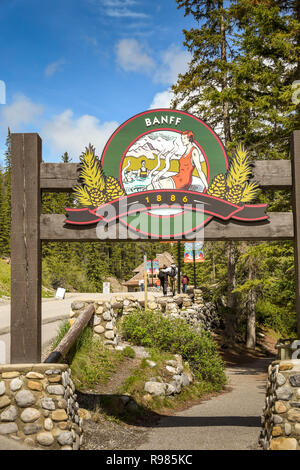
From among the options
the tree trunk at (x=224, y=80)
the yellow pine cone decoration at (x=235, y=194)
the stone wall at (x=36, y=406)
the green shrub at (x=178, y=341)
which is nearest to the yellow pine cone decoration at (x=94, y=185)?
the yellow pine cone decoration at (x=235, y=194)

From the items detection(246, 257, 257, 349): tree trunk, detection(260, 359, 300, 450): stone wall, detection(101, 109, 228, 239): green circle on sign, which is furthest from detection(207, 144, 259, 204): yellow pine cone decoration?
detection(246, 257, 257, 349): tree trunk

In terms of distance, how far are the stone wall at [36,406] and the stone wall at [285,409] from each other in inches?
87.0

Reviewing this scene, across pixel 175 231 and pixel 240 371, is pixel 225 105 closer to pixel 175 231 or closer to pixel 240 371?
pixel 240 371

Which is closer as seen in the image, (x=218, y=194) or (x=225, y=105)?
(x=218, y=194)

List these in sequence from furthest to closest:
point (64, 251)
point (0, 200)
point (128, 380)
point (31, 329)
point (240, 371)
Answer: point (0, 200), point (64, 251), point (240, 371), point (128, 380), point (31, 329)

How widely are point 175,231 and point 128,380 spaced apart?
171 inches

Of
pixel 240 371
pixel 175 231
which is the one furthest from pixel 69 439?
pixel 240 371

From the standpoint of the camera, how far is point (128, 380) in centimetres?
874

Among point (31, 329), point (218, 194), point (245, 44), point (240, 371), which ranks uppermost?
point (245, 44)

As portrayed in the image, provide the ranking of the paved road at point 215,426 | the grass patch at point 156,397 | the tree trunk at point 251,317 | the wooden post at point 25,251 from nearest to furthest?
the wooden post at point 25,251, the paved road at point 215,426, the grass patch at point 156,397, the tree trunk at point 251,317

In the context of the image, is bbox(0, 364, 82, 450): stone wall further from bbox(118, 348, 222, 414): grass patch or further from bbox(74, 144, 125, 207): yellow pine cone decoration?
bbox(118, 348, 222, 414): grass patch

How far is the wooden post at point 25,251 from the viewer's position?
529 centimetres

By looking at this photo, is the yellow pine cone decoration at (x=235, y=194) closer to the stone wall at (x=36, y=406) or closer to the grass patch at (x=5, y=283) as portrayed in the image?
the stone wall at (x=36, y=406)
